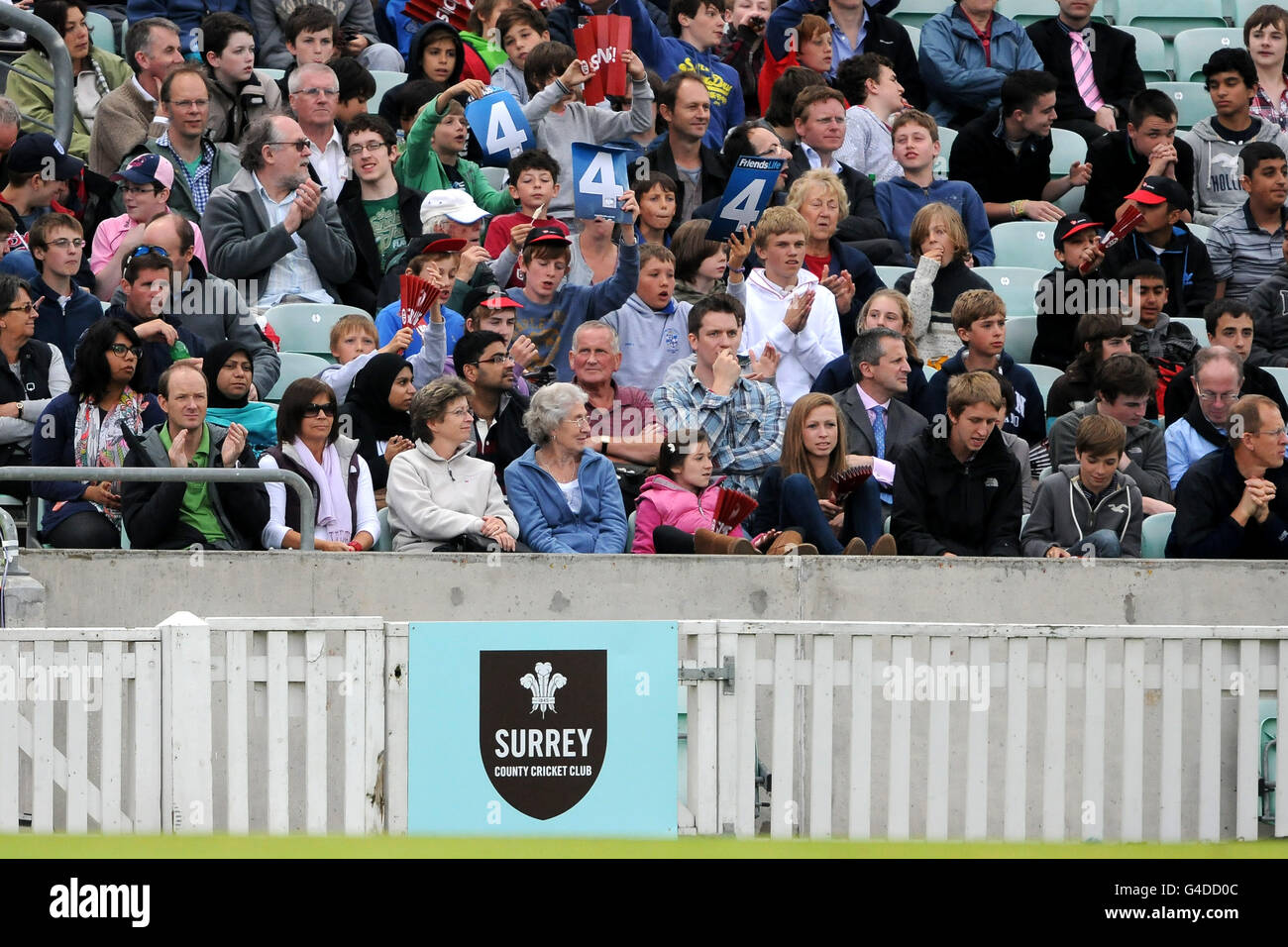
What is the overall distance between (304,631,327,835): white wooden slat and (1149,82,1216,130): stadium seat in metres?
9.28

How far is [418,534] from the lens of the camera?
872cm

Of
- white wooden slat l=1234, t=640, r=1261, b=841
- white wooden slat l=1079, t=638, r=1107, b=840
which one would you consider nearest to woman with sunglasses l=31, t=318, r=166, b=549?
white wooden slat l=1079, t=638, r=1107, b=840

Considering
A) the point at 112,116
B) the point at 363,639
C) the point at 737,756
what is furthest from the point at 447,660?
the point at 112,116

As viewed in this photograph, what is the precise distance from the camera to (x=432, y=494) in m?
8.73

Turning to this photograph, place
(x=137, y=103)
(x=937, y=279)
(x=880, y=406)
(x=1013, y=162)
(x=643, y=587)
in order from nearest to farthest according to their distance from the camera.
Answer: (x=643, y=587)
(x=880, y=406)
(x=937, y=279)
(x=137, y=103)
(x=1013, y=162)

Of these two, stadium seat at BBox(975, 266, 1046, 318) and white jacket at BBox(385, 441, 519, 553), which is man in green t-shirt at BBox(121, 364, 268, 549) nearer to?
white jacket at BBox(385, 441, 519, 553)

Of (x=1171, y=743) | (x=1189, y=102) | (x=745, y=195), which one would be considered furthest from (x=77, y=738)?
(x=1189, y=102)

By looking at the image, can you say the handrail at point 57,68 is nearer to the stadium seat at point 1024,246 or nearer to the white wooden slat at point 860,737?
the stadium seat at point 1024,246

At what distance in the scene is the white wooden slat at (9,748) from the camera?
21.9ft

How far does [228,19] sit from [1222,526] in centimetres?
633

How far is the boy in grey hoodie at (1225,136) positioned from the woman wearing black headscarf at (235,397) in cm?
647

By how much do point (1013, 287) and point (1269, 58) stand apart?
304cm

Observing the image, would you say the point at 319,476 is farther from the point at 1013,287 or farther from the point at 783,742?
the point at 1013,287
